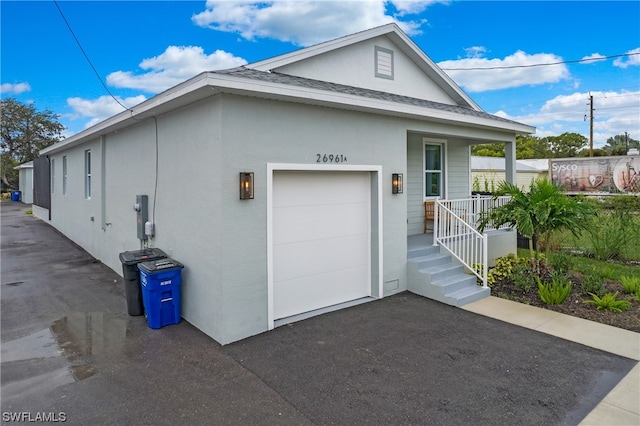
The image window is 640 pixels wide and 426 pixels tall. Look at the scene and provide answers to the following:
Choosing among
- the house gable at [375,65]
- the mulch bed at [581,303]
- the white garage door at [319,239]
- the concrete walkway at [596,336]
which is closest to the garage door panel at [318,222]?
the white garage door at [319,239]

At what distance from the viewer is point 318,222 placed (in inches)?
239

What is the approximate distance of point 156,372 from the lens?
13.5ft

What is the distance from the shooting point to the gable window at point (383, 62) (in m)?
8.29

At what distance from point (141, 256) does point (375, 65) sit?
6034mm

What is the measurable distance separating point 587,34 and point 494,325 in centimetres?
1396

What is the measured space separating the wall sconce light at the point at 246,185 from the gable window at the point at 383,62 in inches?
187

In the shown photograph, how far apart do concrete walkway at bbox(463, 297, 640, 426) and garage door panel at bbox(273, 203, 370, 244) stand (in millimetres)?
2309

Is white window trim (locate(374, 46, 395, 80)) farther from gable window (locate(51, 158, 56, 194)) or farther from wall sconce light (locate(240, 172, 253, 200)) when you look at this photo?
gable window (locate(51, 158, 56, 194))

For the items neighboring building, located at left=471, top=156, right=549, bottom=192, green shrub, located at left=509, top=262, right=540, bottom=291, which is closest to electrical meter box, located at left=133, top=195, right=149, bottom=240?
green shrub, located at left=509, top=262, right=540, bottom=291

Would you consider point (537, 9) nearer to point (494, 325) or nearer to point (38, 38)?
point (494, 325)

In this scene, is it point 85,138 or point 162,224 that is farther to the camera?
point 85,138

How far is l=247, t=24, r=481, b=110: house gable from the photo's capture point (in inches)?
287

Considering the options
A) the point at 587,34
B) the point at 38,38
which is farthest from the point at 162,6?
the point at 587,34

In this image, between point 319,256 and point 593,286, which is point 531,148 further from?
point 319,256
